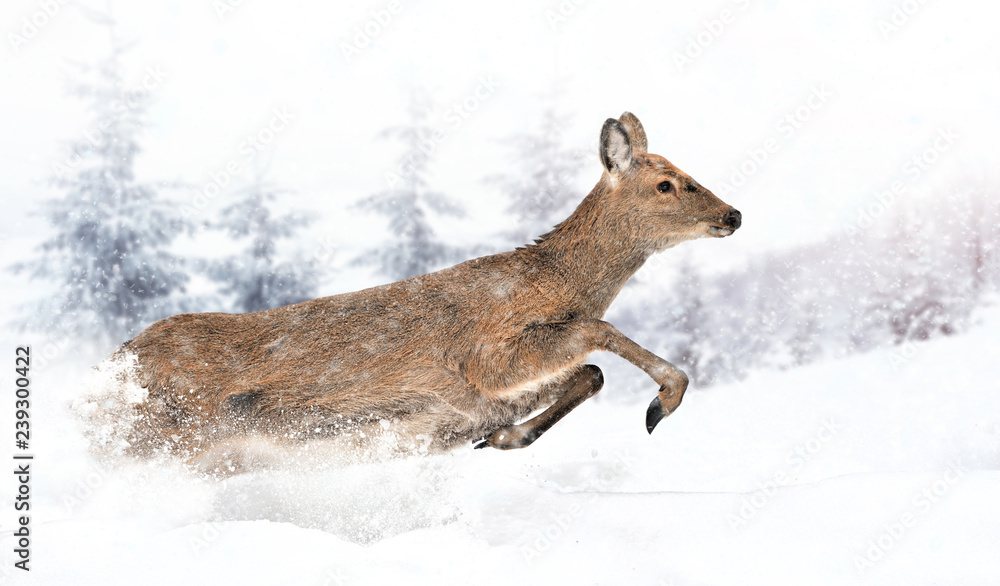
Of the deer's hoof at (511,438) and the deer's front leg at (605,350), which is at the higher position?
the deer's front leg at (605,350)

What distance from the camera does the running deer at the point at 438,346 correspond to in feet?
17.7

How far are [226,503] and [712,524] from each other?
11.2 ft

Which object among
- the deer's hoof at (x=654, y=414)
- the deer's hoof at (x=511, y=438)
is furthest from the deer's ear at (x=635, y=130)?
the deer's hoof at (x=511, y=438)

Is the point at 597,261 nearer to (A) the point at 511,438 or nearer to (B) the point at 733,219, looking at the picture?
(B) the point at 733,219

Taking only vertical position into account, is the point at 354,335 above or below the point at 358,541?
above

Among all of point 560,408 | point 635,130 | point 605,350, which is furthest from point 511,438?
point 635,130

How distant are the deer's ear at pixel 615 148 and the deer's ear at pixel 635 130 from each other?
42 centimetres

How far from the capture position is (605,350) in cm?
522

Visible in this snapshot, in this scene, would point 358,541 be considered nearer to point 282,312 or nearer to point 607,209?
point 282,312

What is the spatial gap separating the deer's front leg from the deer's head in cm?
82

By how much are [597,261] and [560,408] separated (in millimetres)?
1009

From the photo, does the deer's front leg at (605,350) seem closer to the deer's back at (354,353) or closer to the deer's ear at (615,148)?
the deer's back at (354,353)

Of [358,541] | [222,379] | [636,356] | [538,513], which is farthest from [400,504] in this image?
[636,356]

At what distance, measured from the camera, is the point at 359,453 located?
222 inches
